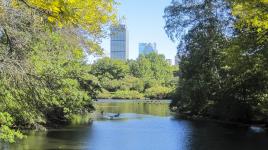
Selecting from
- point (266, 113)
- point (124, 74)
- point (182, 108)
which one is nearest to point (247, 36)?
point (266, 113)

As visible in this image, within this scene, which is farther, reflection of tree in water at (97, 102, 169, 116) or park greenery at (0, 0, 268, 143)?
reflection of tree in water at (97, 102, 169, 116)

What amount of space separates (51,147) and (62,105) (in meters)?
9.41

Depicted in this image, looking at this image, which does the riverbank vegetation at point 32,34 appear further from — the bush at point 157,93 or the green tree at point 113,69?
the green tree at point 113,69

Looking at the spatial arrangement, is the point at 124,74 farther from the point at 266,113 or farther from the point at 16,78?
the point at 16,78

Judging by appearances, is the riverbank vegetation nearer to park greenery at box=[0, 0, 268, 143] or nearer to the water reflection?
park greenery at box=[0, 0, 268, 143]

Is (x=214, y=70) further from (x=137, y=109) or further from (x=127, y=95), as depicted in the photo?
(x=127, y=95)

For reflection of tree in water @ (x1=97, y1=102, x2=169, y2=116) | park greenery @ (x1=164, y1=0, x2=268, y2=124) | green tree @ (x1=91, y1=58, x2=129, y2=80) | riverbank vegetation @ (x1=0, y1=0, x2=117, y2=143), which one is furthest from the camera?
green tree @ (x1=91, y1=58, x2=129, y2=80)

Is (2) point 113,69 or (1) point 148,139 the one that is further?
(2) point 113,69

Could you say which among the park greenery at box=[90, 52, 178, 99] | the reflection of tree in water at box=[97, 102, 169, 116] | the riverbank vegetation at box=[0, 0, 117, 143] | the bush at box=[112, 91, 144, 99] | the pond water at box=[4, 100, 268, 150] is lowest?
the pond water at box=[4, 100, 268, 150]

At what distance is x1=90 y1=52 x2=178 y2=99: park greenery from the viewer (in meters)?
102

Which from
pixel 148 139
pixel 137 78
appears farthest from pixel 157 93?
pixel 148 139

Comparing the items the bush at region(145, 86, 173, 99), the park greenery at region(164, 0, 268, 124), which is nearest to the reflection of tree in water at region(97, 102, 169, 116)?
the park greenery at region(164, 0, 268, 124)

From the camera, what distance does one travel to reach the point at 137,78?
120625mm

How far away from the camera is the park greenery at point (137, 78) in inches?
4002
